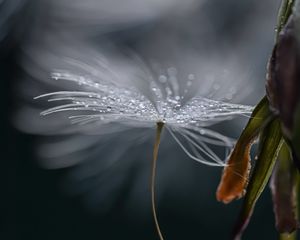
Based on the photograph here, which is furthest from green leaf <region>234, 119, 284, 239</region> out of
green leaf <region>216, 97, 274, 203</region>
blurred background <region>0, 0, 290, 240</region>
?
blurred background <region>0, 0, 290, 240</region>

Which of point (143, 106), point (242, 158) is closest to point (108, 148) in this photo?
point (143, 106)

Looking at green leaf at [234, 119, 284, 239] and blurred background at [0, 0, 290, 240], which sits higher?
green leaf at [234, 119, 284, 239]

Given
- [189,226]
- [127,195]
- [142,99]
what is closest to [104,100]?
[142,99]

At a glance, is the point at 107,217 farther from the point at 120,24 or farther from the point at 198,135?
the point at 198,135

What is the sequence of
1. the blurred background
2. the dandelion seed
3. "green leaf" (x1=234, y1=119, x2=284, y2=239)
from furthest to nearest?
the blurred background
the dandelion seed
"green leaf" (x1=234, y1=119, x2=284, y2=239)

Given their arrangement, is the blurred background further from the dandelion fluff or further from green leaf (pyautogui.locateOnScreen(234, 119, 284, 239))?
green leaf (pyautogui.locateOnScreen(234, 119, 284, 239))

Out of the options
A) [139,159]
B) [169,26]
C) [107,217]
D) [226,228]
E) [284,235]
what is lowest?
[226,228]
